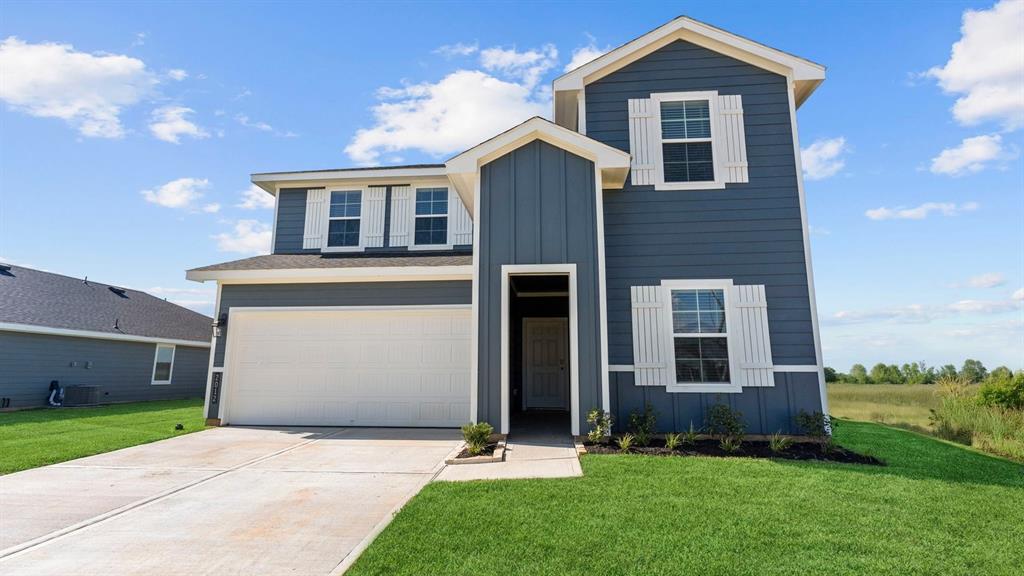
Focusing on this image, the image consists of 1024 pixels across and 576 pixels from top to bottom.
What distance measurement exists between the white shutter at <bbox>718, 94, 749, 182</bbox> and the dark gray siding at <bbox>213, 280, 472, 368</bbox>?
16.2ft

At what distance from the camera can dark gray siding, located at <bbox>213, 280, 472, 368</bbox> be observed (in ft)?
27.7

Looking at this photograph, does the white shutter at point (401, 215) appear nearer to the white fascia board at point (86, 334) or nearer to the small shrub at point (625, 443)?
the small shrub at point (625, 443)

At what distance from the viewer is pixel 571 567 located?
2836 millimetres

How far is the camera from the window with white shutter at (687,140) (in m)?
7.59

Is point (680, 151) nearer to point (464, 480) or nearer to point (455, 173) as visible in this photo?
point (455, 173)

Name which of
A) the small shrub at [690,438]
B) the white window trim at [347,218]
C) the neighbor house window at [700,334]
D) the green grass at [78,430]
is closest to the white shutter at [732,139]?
the neighbor house window at [700,334]

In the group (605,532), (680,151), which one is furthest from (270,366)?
(680,151)

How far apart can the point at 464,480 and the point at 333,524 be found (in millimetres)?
1417

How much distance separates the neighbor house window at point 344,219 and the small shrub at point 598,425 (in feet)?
25.1

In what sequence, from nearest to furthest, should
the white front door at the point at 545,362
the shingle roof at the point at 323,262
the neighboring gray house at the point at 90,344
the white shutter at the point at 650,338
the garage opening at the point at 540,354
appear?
the white shutter at the point at 650,338
the shingle roof at the point at 323,262
the garage opening at the point at 540,354
the white front door at the point at 545,362
the neighboring gray house at the point at 90,344

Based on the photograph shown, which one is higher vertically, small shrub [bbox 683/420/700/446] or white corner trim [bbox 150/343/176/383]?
white corner trim [bbox 150/343/176/383]

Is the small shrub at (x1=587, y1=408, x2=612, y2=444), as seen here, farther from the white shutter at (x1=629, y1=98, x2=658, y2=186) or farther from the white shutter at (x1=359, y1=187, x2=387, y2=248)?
the white shutter at (x1=359, y1=187, x2=387, y2=248)

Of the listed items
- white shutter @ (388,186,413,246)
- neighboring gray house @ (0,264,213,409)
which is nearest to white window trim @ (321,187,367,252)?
white shutter @ (388,186,413,246)

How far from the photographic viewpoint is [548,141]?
718 centimetres
